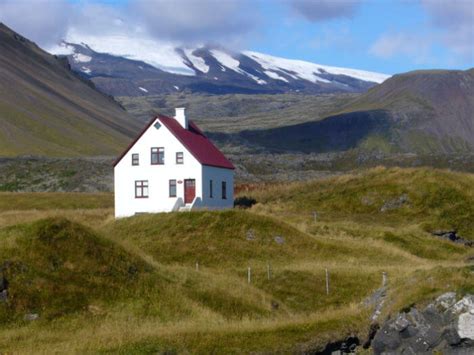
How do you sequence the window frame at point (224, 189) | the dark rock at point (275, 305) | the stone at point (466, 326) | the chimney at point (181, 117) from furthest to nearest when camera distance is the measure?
the window frame at point (224, 189) → the chimney at point (181, 117) → the dark rock at point (275, 305) → the stone at point (466, 326)

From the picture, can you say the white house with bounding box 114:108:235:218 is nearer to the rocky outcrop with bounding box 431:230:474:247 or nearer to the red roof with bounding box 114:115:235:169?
the red roof with bounding box 114:115:235:169

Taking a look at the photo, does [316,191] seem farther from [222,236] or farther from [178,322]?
[178,322]

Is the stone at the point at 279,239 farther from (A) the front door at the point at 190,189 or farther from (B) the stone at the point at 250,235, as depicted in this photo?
(A) the front door at the point at 190,189

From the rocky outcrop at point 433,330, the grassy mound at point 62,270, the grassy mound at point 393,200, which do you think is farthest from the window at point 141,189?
the rocky outcrop at point 433,330

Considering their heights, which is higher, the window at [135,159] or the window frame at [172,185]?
the window at [135,159]

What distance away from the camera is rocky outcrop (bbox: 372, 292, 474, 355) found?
83.4 feet

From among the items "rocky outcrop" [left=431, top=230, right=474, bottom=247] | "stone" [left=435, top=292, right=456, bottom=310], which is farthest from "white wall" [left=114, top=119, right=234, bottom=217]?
"stone" [left=435, top=292, right=456, bottom=310]

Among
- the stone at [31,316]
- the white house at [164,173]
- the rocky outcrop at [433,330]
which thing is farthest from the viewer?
the white house at [164,173]

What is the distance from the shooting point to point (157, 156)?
239 ft

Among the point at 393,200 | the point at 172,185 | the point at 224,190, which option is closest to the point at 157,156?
the point at 172,185

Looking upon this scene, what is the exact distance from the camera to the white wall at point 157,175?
7212cm

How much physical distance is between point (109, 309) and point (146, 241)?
21.2m

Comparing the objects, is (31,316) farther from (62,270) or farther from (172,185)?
(172,185)

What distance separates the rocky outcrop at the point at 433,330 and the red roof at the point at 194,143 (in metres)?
46.0
